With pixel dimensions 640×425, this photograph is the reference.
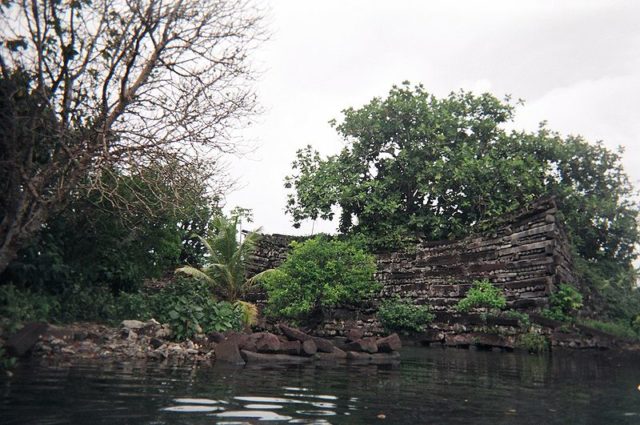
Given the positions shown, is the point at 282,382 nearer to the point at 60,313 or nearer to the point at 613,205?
the point at 60,313

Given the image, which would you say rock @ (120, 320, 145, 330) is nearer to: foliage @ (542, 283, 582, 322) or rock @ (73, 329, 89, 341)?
rock @ (73, 329, 89, 341)

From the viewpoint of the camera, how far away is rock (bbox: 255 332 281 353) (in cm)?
920

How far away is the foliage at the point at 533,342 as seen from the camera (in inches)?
565

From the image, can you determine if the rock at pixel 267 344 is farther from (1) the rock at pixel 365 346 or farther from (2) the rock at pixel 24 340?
(2) the rock at pixel 24 340

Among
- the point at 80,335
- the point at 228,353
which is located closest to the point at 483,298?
the point at 228,353

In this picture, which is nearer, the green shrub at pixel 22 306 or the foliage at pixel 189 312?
the green shrub at pixel 22 306

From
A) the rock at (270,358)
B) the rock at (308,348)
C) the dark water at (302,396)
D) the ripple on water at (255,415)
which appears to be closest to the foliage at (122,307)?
the rock at (270,358)

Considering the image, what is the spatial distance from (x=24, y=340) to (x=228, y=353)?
10.0 ft

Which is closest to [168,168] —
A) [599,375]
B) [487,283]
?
[599,375]

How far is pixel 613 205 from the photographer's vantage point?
22.5 metres

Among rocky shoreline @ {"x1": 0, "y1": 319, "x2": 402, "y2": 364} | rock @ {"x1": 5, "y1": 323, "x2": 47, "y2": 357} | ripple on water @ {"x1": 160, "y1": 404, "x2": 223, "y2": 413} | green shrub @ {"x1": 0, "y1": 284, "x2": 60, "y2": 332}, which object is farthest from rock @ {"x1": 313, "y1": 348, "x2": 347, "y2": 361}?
ripple on water @ {"x1": 160, "y1": 404, "x2": 223, "y2": 413}

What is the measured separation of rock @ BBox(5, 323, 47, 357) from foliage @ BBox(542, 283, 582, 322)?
13.7 metres

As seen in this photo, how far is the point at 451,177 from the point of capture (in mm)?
21016

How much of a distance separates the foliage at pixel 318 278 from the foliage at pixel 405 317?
1.07 m
